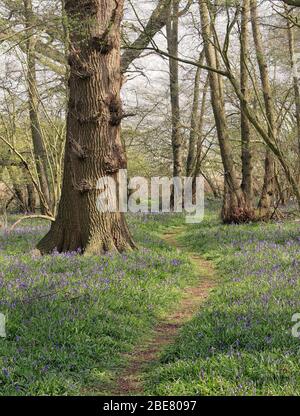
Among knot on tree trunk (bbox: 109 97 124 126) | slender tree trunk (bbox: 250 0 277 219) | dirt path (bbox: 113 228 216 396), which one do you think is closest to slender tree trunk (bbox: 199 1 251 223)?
slender tree trunk (bbox: 250 0 277 219)

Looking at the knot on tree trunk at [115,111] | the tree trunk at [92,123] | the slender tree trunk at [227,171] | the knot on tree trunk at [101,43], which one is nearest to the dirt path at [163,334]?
the tree trunk at [92,123]

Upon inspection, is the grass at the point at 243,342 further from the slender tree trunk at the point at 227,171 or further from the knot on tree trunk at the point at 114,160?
the slender tree trunk at the point at 227,171

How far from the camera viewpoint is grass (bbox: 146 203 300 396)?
448 cm

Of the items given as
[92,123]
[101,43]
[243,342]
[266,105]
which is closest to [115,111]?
[92,123]

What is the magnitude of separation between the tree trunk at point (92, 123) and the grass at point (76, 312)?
745mm

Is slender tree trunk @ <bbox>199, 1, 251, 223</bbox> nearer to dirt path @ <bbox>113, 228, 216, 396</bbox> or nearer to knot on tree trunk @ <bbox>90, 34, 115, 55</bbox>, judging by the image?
dirt path @ <bbox>113, 228, 216, 396</bbox>

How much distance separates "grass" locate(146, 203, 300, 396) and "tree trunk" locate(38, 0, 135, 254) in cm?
287

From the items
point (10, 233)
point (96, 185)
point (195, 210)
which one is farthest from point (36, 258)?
point (195, 210)

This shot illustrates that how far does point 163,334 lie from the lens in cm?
675

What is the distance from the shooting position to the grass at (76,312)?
5.01m

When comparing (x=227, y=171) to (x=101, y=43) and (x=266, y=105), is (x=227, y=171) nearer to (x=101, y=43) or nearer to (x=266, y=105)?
(x=266, y=105)
